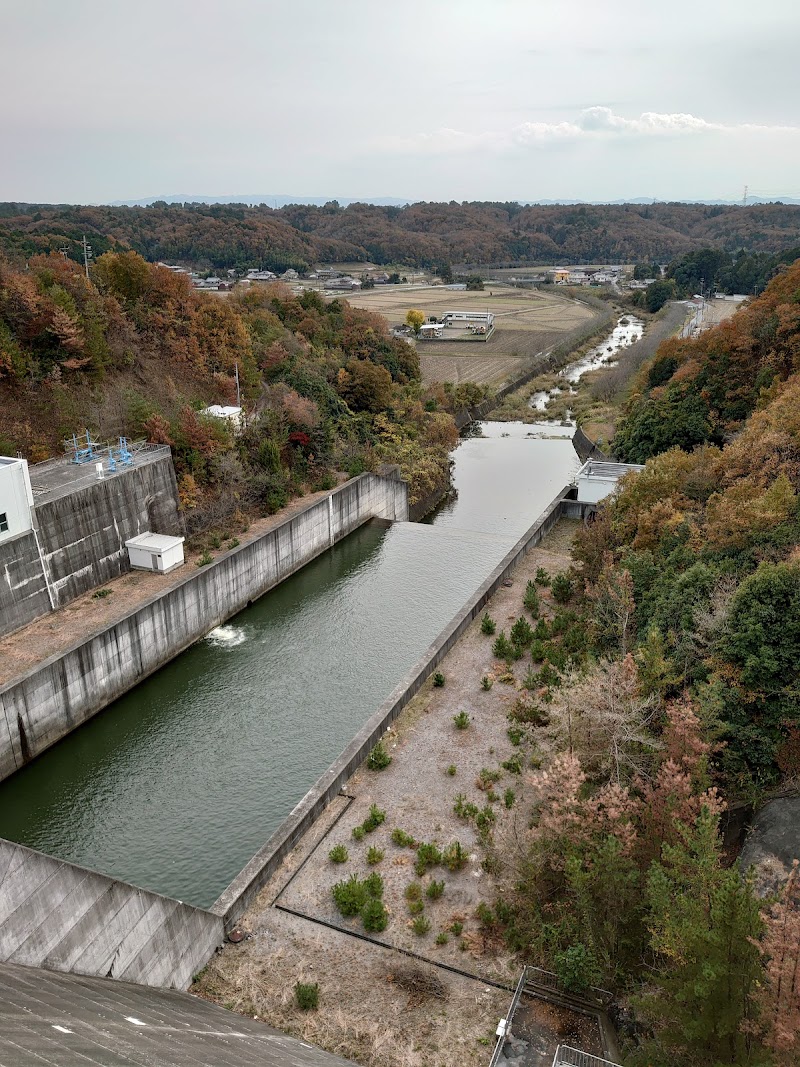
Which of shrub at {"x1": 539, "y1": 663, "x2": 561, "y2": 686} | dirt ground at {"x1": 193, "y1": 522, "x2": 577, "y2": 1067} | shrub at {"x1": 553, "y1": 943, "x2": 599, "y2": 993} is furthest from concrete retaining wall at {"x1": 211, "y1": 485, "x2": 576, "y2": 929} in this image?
shrub at {"x1": 553, "y1": 943, "x2": 599, "y2": 993}

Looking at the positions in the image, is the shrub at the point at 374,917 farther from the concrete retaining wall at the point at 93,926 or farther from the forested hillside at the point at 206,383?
the forested hillside at the point at 206,383

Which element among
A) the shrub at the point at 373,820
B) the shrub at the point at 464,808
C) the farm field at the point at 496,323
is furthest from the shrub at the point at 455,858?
the farm field at the point at 496,323

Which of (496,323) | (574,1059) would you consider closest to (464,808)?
(574,1059)

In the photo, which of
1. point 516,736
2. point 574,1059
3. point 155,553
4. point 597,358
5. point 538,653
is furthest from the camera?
point 597,358

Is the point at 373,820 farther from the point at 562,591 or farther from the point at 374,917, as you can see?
the point at 562,591

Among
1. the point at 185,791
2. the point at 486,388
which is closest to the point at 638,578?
the point at 185,791

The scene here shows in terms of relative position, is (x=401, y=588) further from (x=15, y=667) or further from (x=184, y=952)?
(x=184, y=952)
